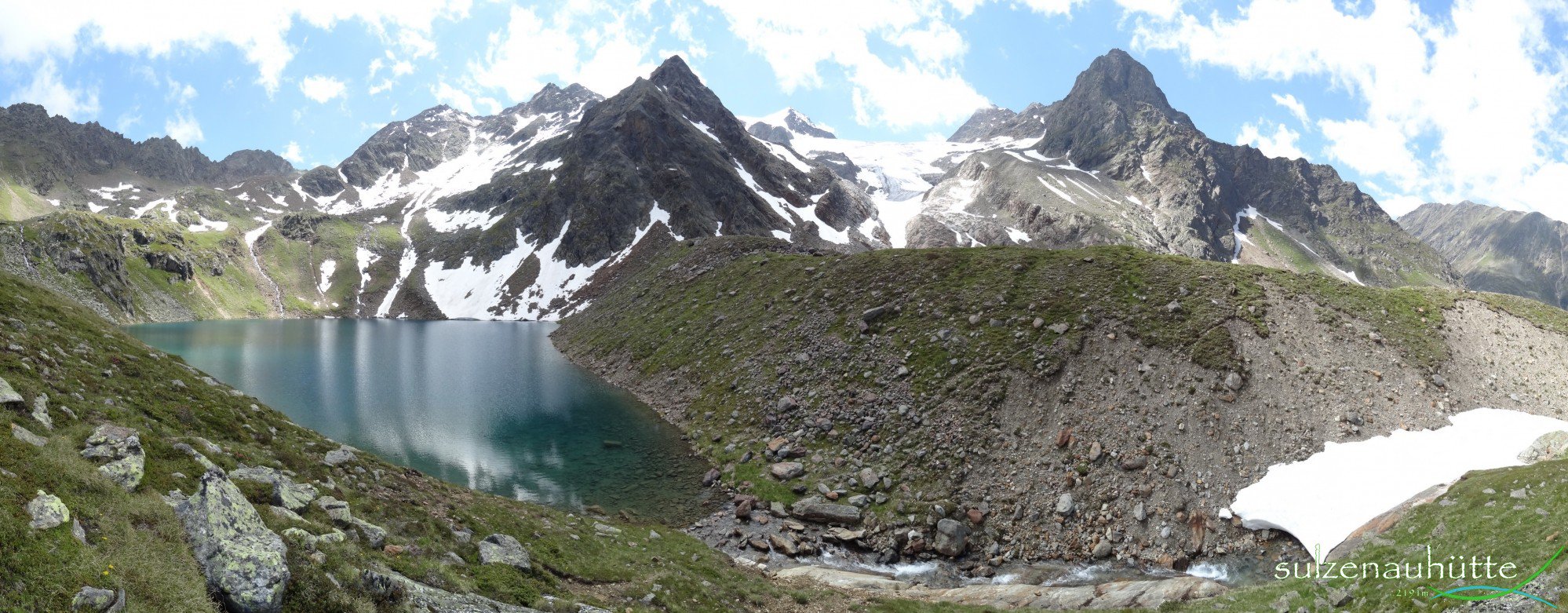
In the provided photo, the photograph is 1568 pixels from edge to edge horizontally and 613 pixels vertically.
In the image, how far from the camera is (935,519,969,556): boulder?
87.8 ft

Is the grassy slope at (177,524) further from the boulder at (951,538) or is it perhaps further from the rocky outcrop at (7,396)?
the boulder at (951,538)

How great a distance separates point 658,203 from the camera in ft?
552

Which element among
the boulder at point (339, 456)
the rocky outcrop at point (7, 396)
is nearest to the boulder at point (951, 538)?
the boulder at point (339, 456)

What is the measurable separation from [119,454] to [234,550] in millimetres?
5112

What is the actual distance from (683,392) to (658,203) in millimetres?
125322

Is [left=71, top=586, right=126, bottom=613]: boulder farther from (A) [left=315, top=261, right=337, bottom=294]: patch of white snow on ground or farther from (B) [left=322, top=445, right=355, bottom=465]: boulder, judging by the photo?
(A) [left=315, top=261, right=337, bottom=294]: patch of white snow on ground

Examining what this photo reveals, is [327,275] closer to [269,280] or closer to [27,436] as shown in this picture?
[269,280]

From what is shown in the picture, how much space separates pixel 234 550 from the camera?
9258 mm

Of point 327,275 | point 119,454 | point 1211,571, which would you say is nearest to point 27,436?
point 119,454

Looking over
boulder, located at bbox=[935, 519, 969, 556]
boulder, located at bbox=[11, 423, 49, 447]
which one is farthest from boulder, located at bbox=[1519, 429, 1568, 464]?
boulder, located at bbox=[11, 423, 49, 447]

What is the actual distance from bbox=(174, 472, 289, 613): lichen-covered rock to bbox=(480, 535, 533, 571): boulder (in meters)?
6.53

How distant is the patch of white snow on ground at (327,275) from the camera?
18462 cm

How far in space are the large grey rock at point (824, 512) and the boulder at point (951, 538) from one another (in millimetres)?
3924

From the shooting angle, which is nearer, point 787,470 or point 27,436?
point 27,436
